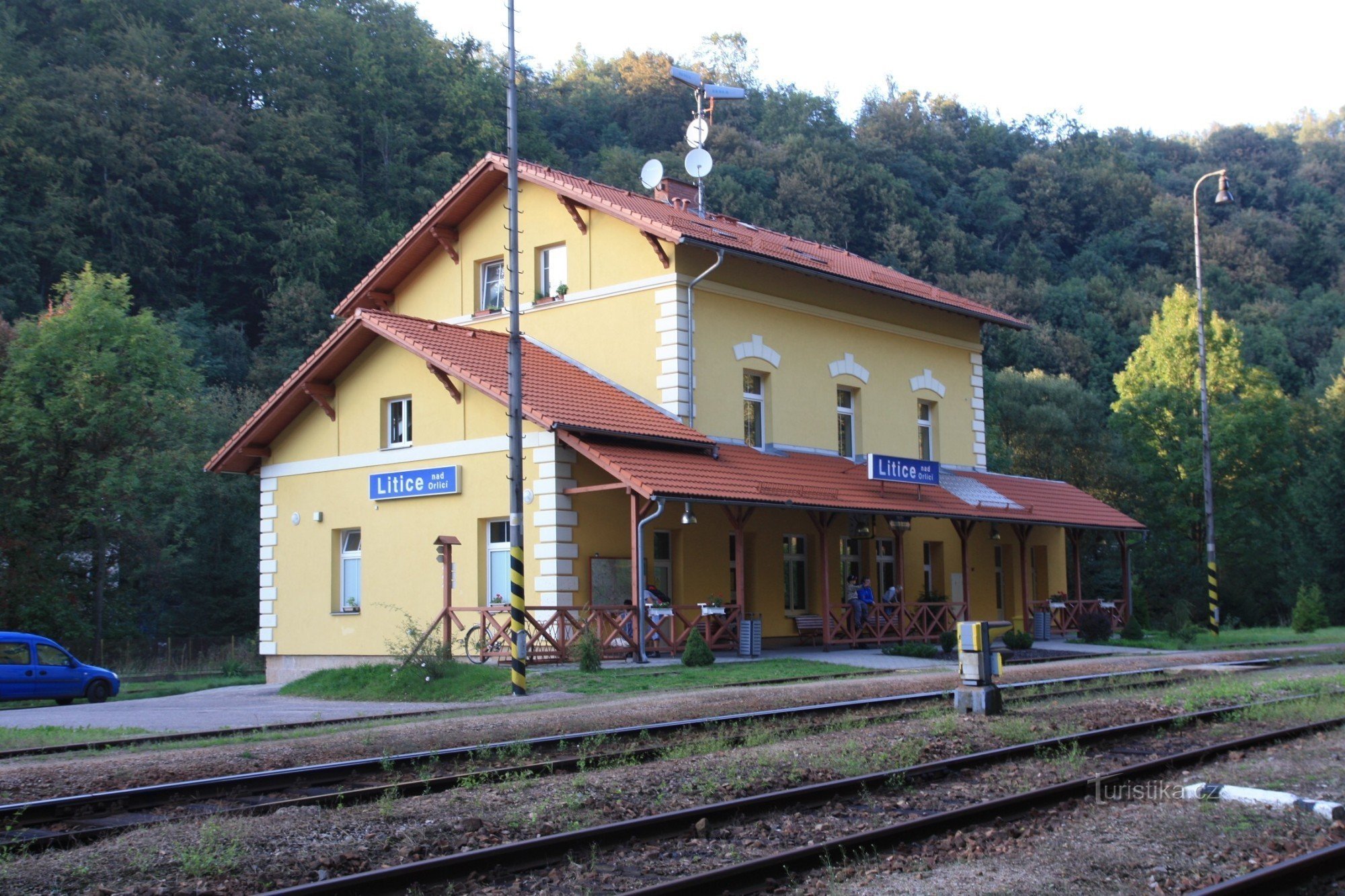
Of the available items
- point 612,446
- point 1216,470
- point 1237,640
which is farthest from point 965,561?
point 1216,470

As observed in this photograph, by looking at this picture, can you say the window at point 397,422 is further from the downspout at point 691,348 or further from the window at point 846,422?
the window at point 846,422

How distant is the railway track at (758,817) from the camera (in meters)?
6.34

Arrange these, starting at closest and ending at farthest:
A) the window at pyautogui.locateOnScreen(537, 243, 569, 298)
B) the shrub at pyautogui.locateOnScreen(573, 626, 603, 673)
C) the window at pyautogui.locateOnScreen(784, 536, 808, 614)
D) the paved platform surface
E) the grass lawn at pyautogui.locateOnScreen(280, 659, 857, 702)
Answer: the paved platform surface, the grass lawn at pyautogui.locateOnScreen(280, 659, 857, 702), the shrub at pyautogui.locateOnScreen(573, 626, 603, 673), the window at pyautogui.locateOnScreen(784, 536, 808, 614), the window at pyautogui.locateOnScreen(537, 243, 569, 298)

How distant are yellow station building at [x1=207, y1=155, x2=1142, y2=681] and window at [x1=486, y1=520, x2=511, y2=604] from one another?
50 mm

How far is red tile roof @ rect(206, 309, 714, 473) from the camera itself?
21.7m

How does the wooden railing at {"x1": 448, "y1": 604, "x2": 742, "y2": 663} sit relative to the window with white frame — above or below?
below

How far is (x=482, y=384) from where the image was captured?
2128 cm

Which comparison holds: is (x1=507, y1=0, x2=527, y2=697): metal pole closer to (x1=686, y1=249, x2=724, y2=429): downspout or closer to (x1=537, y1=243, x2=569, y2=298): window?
(x1=686, y1=249, x2=724, y2=429): downspout

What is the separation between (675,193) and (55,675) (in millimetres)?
16995

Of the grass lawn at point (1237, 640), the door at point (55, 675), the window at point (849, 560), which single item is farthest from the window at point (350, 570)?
the grass lawn at point (1237, 640)

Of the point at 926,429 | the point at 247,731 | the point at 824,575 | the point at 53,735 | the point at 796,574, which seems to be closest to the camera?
the point at 247,731

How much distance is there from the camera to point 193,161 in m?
49.2

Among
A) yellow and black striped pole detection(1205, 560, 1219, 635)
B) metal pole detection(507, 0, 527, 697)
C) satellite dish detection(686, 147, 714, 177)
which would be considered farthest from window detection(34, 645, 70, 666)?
yellow and black striped pole detection(1205, 560, 1219, 635)

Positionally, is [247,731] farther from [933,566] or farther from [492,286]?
[933,566]
